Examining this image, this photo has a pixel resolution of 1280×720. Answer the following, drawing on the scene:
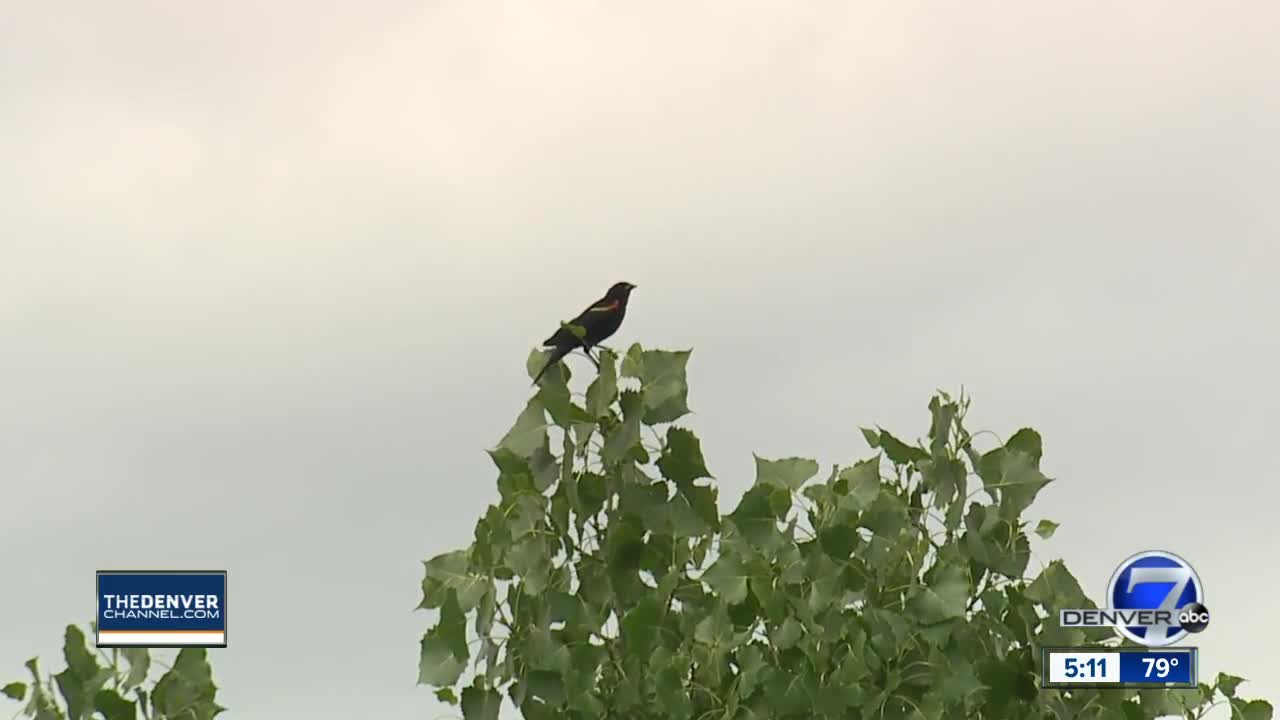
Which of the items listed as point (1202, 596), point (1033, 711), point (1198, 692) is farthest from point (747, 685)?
point (1198, 692)

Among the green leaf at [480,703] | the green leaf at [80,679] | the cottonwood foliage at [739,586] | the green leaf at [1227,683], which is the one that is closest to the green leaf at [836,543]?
the cottonwood foliage at [739,586]

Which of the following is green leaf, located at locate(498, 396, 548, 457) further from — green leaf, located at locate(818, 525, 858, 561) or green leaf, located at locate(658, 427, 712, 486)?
green leaf, located at locate(818, 525, 858, 561)

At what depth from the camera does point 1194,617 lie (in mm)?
12875

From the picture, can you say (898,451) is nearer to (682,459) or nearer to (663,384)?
(682,459)

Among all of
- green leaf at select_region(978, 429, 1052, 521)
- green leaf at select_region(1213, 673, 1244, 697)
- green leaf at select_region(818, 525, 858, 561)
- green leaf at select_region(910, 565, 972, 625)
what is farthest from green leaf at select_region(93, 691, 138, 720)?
green leaf at select_region(1213, 673, 1244, 697)

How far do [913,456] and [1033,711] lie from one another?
6.73 ft

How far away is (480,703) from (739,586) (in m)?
1.94

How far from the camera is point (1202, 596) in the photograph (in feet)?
42.2

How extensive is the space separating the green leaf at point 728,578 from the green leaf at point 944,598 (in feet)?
4.57

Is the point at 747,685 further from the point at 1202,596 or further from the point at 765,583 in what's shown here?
the point at 1202,596

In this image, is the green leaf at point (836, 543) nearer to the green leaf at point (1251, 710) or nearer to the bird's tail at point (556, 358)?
the bird's tail at point (556, 358)

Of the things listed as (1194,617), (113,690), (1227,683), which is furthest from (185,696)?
(1227,683)

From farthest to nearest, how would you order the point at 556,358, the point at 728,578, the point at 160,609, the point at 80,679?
1. the point at 160,609
2. the point at 80,679
3. the point at 728,578
4. the point at 556,358

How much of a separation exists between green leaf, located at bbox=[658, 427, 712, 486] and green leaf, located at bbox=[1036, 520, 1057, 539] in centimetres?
320
